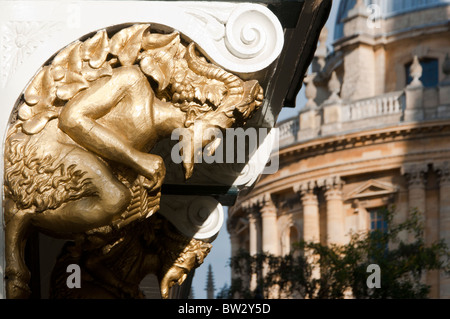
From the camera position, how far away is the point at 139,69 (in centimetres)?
380

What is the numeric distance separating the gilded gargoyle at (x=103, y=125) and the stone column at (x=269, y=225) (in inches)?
1994

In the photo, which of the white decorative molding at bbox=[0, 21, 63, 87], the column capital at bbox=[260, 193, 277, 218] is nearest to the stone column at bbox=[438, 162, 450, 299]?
the column capital at bbox=[260, 193, 277, 218]

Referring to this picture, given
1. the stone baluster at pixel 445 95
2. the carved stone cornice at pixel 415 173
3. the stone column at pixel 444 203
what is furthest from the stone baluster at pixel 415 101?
the stone column at pixel 444 203

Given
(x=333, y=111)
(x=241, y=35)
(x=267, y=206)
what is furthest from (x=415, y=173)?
(x=241, y=35)

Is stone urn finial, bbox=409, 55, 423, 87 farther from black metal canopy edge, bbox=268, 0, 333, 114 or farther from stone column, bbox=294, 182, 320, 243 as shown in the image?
black metal canopy edge, bbox=268, 0, 333, 114

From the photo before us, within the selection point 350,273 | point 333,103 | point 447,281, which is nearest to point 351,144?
point 333,103

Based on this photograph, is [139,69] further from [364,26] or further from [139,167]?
[364,26]

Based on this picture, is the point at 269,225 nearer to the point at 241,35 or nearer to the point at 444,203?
the point at 444,203

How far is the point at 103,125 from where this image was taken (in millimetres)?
3709

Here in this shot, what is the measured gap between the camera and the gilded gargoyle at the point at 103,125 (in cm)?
364

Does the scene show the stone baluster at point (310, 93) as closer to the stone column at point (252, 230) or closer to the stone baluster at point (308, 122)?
the stone baluster at point (308, 122)

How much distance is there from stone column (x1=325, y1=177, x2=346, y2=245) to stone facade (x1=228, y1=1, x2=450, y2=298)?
0.05 metres

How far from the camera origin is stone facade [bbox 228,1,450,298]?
167 ft

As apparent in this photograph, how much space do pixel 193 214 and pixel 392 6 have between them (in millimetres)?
54502
